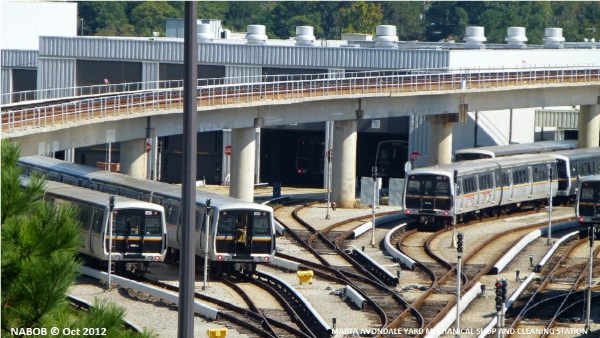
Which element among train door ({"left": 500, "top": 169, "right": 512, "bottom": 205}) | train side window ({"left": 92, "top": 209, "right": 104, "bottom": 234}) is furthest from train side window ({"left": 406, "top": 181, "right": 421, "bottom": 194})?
train side window ({"left": 92, "top": 209, "right": 104, "bottom": 234})

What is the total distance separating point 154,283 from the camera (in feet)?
110

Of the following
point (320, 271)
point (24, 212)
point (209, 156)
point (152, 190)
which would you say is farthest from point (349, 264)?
point (209, 156)

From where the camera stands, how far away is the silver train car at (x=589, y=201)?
43500 mm

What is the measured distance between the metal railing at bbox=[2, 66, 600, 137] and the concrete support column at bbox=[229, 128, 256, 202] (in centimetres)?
194

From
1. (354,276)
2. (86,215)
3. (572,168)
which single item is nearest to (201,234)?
(86,215)

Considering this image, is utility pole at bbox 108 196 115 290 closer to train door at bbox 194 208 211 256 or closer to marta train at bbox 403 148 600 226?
train door at bbox 194 208 211 256

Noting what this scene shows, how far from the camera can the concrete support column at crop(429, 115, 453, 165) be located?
196 feet

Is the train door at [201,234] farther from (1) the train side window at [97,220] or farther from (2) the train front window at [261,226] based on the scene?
(1) the train side window at [97,220]

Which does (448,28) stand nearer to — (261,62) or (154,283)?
(261,62)

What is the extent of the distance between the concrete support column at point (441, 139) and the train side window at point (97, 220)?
28.9 m

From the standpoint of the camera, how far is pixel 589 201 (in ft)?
144

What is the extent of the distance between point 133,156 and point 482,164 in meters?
14.1

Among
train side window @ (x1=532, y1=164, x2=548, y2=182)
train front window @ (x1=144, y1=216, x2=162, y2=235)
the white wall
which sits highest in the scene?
the white wall

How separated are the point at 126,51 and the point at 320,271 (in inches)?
1408
